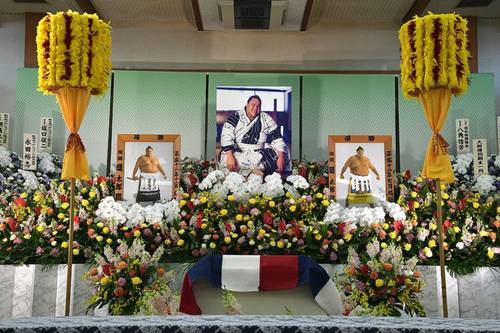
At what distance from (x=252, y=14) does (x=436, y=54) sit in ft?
8.46

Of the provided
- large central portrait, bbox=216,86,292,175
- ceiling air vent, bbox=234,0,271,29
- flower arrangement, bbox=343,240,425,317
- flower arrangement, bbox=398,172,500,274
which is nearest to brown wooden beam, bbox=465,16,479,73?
flower arrangement, bbox=398,172,500,274

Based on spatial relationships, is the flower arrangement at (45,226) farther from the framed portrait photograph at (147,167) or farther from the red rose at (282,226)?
the red rose at (282,226)

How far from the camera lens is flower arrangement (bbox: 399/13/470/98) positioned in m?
3.98

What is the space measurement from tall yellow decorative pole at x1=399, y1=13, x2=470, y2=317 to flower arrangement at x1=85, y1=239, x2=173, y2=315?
6.88 ft

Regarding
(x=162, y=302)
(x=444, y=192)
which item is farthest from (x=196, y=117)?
(x=162, y=302)

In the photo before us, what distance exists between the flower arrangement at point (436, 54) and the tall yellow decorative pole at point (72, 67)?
2236mm

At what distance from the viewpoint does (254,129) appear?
5.75 meters

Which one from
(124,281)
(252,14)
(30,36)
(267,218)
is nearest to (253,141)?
(267,218)

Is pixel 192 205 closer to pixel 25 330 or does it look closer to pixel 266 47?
pixel 266 47

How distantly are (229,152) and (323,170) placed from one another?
37.7 inches

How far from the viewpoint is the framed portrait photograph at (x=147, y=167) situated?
5332mm

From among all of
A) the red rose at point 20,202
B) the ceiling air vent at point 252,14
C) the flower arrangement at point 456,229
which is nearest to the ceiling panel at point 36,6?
the ceiling air vent at point 252,14

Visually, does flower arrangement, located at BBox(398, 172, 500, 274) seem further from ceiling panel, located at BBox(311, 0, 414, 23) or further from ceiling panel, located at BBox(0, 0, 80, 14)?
ceiling panel, located at BBox(0, 0, 80, 14)

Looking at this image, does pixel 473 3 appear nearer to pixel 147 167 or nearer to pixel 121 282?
Answer: pixel 147 167
